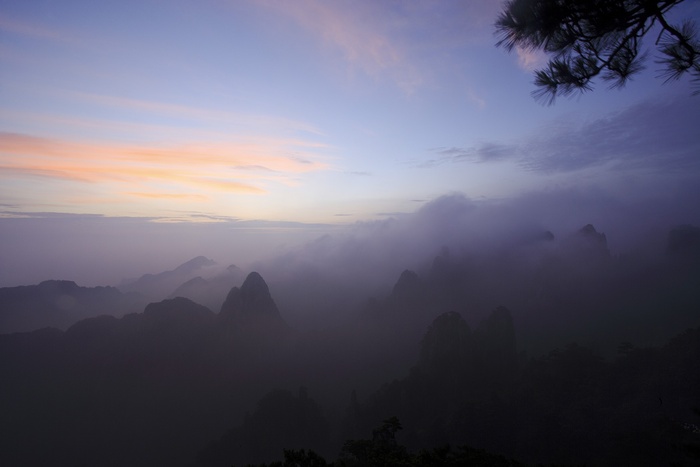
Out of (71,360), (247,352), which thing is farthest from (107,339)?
(247,352)

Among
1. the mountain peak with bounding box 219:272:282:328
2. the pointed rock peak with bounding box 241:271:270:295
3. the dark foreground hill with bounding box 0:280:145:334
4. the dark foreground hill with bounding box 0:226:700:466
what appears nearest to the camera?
the dark foreground hill with bounding box 0:226:700:466

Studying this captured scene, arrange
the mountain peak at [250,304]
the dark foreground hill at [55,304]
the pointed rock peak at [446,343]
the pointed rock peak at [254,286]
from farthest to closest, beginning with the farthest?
the dark foreground hill at [55,304] → the pointed rock peak at [254,286] → the mountain peak at [250,304] → the pointed rock peak at [446,343]

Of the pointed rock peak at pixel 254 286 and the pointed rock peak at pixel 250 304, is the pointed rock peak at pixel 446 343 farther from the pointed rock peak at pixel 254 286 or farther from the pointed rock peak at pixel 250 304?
the pointed rock peak at pixel 254 286

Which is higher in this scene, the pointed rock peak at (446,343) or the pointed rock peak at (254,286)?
the pointed rock peak at (254,286)

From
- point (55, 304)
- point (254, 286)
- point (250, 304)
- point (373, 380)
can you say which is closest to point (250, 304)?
point (250, 304)

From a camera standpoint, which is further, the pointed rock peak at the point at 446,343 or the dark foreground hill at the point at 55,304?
the dark foreground hill at the point at 55,304

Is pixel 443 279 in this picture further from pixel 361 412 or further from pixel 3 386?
pixel 3 386

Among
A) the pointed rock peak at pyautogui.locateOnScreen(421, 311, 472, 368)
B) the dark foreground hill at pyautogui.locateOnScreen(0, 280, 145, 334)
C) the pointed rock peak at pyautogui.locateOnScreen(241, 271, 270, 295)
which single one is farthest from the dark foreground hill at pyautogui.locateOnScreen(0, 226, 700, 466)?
the dark foreground hill at pyautogui.locateOnScreen(0, 280, 145, 334)

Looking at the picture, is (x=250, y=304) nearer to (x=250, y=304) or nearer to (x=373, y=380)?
(x=250, y=304)

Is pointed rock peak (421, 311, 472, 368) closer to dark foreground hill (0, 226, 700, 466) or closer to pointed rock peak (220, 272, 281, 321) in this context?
dark foreground hill (0, 226, 700, 466)

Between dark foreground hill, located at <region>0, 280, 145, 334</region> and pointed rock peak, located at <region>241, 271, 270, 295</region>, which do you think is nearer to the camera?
pointed rock peak, located at <region>241, 271, 270, 295</region>

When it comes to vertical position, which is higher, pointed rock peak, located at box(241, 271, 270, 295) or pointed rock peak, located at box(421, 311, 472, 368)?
pointed rock peak, located at box(241, 271, 270, 295)

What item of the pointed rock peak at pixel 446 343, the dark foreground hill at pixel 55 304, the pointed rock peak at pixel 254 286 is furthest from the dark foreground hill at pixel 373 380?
the dark foreground hill at pixel 55 304

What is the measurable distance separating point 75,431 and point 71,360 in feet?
74.8
